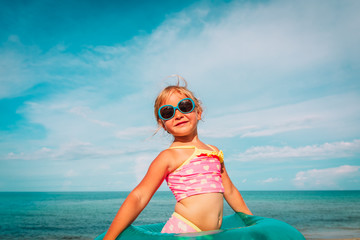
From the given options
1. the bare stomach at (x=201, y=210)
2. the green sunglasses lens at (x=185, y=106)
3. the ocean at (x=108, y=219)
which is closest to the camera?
the bare stomach at (x=201, y=210)

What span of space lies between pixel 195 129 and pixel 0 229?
1509 cm

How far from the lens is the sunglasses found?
7.57 ft

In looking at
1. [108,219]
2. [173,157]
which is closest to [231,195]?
[173,157]

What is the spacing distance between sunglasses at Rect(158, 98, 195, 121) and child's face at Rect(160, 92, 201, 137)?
0.03m

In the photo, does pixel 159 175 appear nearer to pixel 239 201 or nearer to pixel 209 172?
pixel 209 172

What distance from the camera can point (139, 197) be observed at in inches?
76.5

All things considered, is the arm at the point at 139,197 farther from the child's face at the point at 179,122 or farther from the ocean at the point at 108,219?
the ocean at the point at 108,219

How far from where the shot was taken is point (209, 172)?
85.4 inches

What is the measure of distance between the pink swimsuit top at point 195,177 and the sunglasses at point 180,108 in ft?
1.05

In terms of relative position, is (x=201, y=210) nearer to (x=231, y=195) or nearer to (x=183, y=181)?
(x=183, y=181)

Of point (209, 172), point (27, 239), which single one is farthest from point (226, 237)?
point (27, 239)

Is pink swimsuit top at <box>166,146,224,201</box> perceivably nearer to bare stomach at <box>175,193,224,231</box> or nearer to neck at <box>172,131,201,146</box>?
bare stomach at <box>175,193,224,231</box>

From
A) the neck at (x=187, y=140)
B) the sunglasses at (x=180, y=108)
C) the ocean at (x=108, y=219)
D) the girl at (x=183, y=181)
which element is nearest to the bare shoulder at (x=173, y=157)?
the girl at (x=183, y=181)

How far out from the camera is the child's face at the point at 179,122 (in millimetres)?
2330
